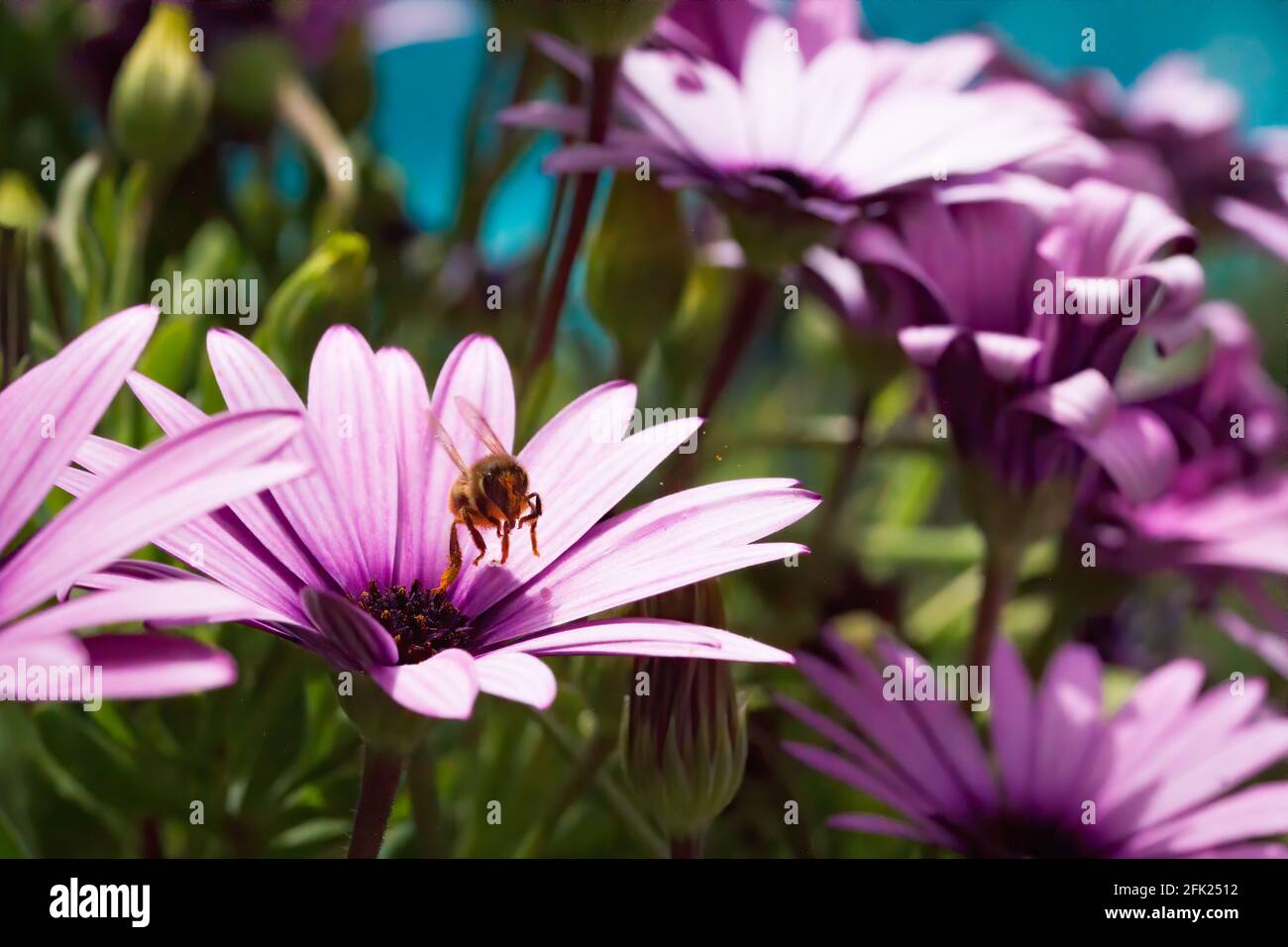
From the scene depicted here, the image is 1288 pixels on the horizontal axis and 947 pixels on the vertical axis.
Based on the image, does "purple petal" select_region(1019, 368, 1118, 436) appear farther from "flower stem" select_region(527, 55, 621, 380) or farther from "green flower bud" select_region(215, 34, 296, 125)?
"green flower bud" select_region(215, 34, 296, 125)

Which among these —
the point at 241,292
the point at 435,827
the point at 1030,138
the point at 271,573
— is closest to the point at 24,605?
the point at 271,573

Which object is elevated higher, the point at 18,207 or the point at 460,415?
the point at 18,207

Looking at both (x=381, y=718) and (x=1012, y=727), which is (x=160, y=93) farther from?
(x=1012, y=727)

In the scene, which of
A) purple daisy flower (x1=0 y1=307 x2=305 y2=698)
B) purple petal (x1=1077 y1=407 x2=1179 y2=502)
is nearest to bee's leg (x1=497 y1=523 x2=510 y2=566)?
purple daisy flower (x1=0 y1=307 x2=305 y2=698)

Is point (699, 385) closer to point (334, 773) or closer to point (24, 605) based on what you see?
point (334, 773)

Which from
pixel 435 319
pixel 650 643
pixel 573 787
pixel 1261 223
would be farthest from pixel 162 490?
pixel 1261 223

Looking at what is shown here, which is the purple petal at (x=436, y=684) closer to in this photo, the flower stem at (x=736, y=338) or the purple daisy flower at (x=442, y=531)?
the purple daisy flower at (x=442, y=531)
